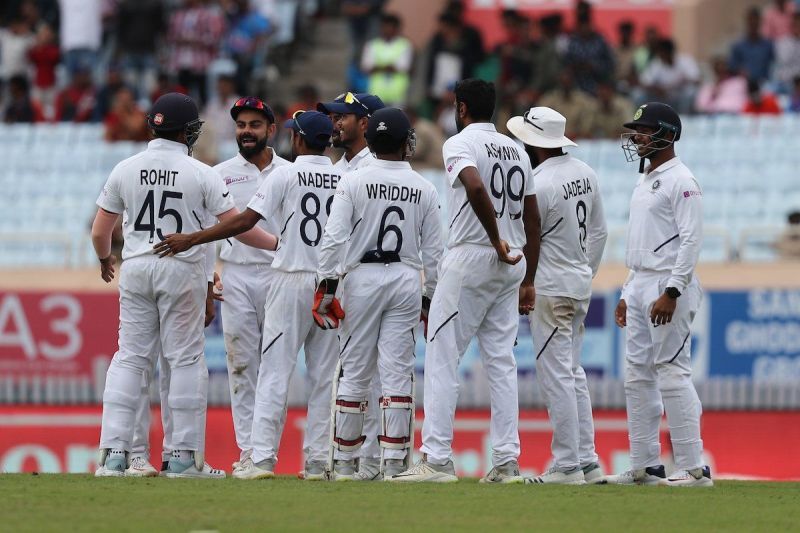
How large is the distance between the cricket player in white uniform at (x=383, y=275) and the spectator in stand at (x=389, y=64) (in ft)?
37.9

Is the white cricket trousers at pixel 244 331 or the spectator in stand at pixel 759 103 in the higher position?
the spectator in stand at pixel 759 103

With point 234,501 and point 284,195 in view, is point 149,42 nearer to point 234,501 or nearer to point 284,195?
point 284,195

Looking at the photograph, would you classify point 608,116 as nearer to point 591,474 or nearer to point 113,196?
point 591,474

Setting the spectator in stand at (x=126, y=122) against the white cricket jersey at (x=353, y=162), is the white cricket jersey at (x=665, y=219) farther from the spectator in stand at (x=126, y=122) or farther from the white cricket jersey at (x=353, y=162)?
the spectator in stand at (x=126, y=122)

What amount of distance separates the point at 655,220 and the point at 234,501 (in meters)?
3.23

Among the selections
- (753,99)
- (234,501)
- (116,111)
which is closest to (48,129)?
(116,111)

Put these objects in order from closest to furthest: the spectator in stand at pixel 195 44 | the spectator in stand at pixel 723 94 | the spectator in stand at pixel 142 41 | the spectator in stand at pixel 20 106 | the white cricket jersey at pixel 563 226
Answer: the white cricket jersey at pixel 563 226 → the spectator in stand at pixel 723 94 → the spectator in stand at pixel 195 44 → the spectator in stand at pixel 20 106 → the spectator in stand at pixel 142 41

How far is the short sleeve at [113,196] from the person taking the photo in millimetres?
10328


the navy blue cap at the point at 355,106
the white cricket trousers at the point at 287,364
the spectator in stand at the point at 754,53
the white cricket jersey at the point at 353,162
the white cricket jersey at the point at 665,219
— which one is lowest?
the white cricket trousers at the point at 287,364

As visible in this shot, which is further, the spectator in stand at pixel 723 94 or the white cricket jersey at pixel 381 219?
the spectator in stand at pixel 723 94

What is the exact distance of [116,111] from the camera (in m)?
22.2

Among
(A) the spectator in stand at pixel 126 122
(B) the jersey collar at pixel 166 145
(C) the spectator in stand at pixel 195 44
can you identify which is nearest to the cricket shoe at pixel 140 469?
(B) the jersey collar at pixel 166 145

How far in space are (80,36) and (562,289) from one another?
1468 cm

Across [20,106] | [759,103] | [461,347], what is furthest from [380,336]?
[20,106]
